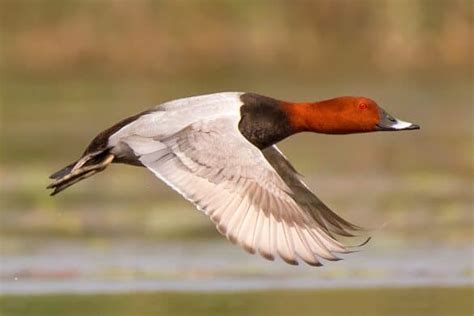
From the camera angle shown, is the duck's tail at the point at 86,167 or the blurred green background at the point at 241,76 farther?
the blurred green background at the point at 241,76

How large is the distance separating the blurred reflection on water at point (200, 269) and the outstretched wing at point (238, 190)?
1.78m

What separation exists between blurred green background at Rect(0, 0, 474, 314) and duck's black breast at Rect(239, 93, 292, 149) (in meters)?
5.26

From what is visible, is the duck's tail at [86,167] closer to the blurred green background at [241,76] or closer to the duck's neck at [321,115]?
the duck's neck at [321,115]

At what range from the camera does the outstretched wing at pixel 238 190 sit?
822 centimetres

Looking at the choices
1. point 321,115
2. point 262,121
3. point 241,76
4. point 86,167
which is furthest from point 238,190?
point 241,76

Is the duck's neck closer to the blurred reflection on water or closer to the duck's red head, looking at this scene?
the duck's red head

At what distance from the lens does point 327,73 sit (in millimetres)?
28531

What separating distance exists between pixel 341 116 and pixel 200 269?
7.58 feet

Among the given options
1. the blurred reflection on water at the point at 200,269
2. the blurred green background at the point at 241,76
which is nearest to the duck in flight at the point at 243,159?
the blurred reflection on water at the point at 200,269

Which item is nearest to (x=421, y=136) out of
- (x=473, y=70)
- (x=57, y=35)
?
(x=473, y=70)

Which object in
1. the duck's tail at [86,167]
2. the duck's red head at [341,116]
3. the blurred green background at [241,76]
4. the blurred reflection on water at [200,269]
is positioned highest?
the duck's red head at [341,116]

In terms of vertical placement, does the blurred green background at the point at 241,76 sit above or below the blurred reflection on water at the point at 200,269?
below

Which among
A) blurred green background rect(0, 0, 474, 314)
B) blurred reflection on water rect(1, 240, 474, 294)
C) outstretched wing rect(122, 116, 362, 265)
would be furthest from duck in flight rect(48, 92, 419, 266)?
blurred green background rect(0, 0, 474, 314)

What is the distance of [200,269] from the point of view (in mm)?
11484
